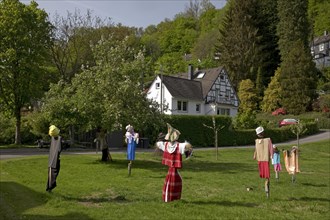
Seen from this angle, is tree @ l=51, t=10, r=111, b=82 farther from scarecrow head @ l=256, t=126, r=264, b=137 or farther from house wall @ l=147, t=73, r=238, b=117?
scarecrow head @ l=256, t=126, r=264, b=137

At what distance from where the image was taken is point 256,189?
15008 millimetres

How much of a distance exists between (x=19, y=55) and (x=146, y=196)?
29330 millimetres

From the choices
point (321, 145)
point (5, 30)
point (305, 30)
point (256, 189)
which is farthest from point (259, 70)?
point (256, 189)

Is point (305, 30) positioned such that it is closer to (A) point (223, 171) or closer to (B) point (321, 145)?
(B) point (321, 145)

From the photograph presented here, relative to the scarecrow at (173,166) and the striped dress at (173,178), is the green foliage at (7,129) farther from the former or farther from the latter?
the striped dress at (173,178)

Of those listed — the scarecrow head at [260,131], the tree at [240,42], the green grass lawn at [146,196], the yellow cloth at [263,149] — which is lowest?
the green grass lawn at [146,196]

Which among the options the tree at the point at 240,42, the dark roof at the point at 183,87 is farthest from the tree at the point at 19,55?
the tree at the point at 240,42

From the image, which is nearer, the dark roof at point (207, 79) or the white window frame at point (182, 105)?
the white window frame at point (182, 105)

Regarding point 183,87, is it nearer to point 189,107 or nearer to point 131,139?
point 189,107

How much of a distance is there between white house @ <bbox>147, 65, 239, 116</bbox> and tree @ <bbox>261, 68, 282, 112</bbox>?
5.42m

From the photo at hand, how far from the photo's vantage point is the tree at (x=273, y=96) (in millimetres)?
71812

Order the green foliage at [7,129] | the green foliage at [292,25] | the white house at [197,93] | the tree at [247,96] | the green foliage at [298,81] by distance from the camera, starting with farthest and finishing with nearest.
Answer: the green foliage at [292,25] < the tree at [247,96] < the green foliage at [298,81] < the white house at [197,93] < the green foliage at [7,129]

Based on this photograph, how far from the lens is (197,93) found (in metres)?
63.7

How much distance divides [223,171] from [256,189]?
6.24 meters
